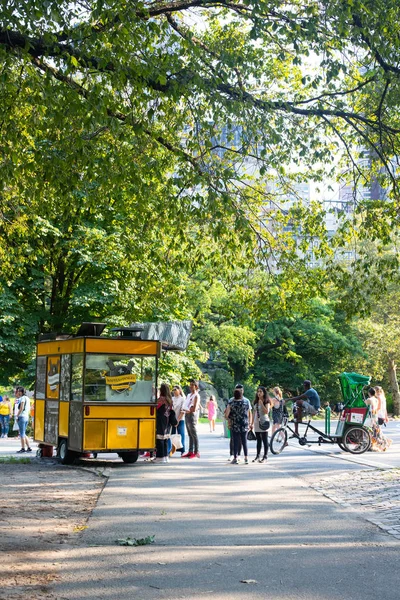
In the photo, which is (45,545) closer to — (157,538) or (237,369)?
(157,538)

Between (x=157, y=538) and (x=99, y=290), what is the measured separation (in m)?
21.4

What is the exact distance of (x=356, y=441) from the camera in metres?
22.2

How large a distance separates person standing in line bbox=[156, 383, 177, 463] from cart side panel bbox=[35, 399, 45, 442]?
10.2 feet

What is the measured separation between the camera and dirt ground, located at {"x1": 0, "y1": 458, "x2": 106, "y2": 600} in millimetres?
7152

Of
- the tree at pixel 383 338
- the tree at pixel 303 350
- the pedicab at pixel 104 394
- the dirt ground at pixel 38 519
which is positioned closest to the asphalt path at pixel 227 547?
the dirt ground at pixel 38 519

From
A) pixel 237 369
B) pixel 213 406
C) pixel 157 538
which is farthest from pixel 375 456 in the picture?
pixel 237 369

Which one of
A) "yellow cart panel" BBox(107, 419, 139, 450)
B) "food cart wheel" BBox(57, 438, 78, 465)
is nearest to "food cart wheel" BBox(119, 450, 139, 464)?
"yellow cart panel" BBox(107, 419, 139, 450)

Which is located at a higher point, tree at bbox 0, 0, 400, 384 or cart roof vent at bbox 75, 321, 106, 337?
tree at bbox 0, 0, 400, 384

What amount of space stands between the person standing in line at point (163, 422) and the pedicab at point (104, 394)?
1.83 ft

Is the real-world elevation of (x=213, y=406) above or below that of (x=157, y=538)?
above

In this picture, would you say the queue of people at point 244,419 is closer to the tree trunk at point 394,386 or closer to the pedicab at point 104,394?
the pedicab at point 104,394

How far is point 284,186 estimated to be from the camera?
1612 cm

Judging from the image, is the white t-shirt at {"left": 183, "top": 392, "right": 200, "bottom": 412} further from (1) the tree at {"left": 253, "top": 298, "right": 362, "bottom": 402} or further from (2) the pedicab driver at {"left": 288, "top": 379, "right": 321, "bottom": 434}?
(1) the tree at {"left": 253, "top": 298, "right": 362, "bottom": 402}

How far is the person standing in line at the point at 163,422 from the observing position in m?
19.7
